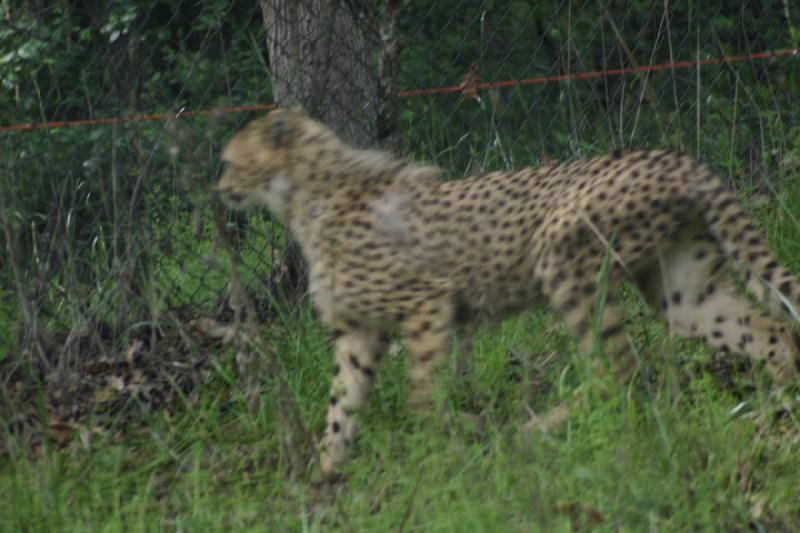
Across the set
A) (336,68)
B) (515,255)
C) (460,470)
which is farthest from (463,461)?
(336,68)

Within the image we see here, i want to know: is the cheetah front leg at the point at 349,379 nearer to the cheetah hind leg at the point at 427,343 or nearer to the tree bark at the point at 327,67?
the cheetah hind leg at the point at 427,343

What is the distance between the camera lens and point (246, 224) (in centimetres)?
542

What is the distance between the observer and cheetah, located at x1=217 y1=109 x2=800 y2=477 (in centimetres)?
402

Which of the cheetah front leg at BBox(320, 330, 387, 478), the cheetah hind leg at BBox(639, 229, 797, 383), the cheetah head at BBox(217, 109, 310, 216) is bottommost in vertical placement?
the cheetah front leg at BBox(320, 330, 387, 478)

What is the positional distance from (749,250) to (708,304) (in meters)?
0.19

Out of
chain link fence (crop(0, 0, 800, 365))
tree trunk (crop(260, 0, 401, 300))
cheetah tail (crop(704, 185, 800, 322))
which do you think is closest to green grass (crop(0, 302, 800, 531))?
cheetah tail (crop(704, 185, 800, 322))

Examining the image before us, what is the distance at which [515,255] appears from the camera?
165 inches

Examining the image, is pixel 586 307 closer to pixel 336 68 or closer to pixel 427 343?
pixel 427 343

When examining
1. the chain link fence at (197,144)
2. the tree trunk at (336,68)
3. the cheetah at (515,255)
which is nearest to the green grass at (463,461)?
the cheetah at (515,255)

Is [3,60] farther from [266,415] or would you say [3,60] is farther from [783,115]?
[783,115]

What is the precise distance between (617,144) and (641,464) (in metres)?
2.39

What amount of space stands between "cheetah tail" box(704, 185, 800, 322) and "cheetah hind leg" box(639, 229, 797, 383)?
0.19 feet

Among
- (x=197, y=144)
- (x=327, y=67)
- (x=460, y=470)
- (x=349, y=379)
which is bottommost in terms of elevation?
(x=349, y=379)

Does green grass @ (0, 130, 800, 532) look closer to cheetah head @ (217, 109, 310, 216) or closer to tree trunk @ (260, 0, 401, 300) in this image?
cheetah head @ (217, 109, 310, 216)
